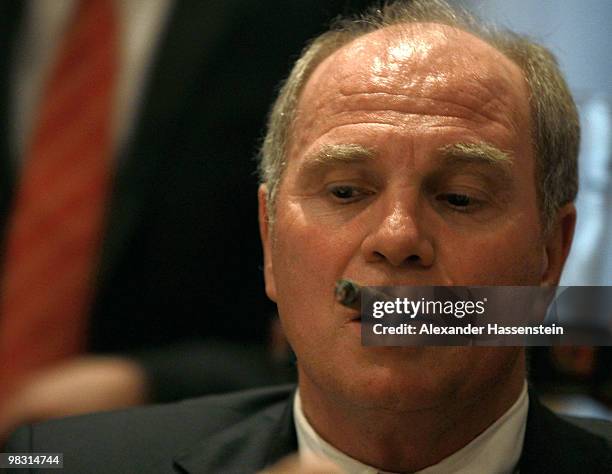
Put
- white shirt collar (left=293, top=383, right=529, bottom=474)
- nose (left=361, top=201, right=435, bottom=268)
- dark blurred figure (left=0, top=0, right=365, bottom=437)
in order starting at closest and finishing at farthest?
1. nose (left=361, top=201, right=435, bottom=268)
2. white shirt collar (left=293, top=383, right=529, bottom=474)
3. dark blurred figure (left=0, top=0, right=365, bottom=437)

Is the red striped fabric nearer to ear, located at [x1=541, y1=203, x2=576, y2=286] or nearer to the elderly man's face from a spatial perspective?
the elderly man's face

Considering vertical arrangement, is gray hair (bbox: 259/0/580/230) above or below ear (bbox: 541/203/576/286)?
above

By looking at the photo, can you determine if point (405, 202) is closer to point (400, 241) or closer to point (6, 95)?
point (400, 241)

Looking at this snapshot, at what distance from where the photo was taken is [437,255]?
0.94 meters

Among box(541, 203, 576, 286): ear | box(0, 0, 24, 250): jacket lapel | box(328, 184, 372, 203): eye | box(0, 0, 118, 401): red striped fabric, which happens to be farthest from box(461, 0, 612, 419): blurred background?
box(0, 0, 24, 250): jacket lapel

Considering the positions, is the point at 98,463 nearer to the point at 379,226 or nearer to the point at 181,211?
the point at 181,211

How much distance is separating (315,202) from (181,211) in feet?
0.96

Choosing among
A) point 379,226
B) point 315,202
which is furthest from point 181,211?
point 379,226

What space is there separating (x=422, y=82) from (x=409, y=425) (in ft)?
1.21

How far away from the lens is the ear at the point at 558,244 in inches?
41.6

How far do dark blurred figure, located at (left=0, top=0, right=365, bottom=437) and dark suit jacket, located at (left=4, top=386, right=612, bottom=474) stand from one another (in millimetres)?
55

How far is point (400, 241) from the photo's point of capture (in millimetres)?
Answer: 910

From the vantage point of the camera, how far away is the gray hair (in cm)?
106

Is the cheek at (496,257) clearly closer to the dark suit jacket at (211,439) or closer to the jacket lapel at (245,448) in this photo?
the dark suit jacket at (211,439)
